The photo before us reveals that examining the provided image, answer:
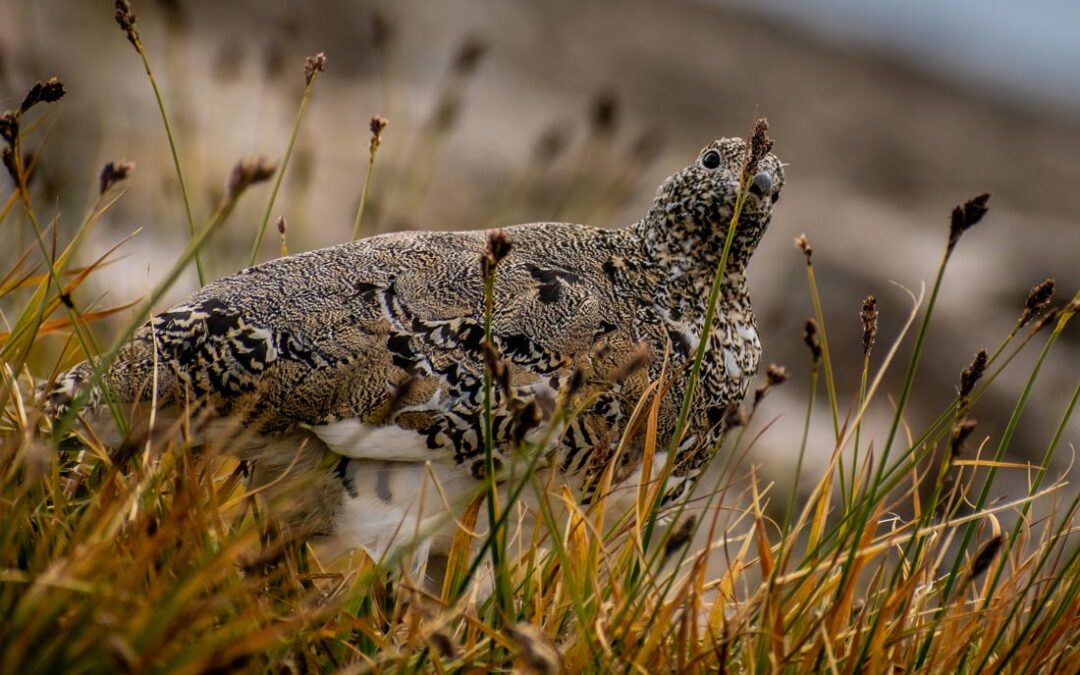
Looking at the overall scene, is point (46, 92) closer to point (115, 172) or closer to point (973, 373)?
point (115, 172)

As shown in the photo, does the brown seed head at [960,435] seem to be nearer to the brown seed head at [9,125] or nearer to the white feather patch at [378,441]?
the white feather patch at [378,441]

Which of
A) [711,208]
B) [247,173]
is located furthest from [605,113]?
[247,173]

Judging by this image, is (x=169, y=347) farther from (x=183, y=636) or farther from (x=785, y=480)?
(x=785, y=480)

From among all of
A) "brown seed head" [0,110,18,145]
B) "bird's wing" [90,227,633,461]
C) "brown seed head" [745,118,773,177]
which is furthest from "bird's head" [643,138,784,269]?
"brown seed head" [0,110,18,145]

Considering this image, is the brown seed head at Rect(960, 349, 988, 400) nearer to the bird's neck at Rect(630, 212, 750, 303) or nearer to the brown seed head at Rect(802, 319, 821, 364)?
the brown seed head at Rect(802, 319, 821, 364)

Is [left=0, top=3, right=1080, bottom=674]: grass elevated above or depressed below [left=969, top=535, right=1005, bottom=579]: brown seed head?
below

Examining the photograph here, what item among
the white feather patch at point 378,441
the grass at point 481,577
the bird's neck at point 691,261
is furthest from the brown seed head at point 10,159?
the bird's neck at point 691,261
